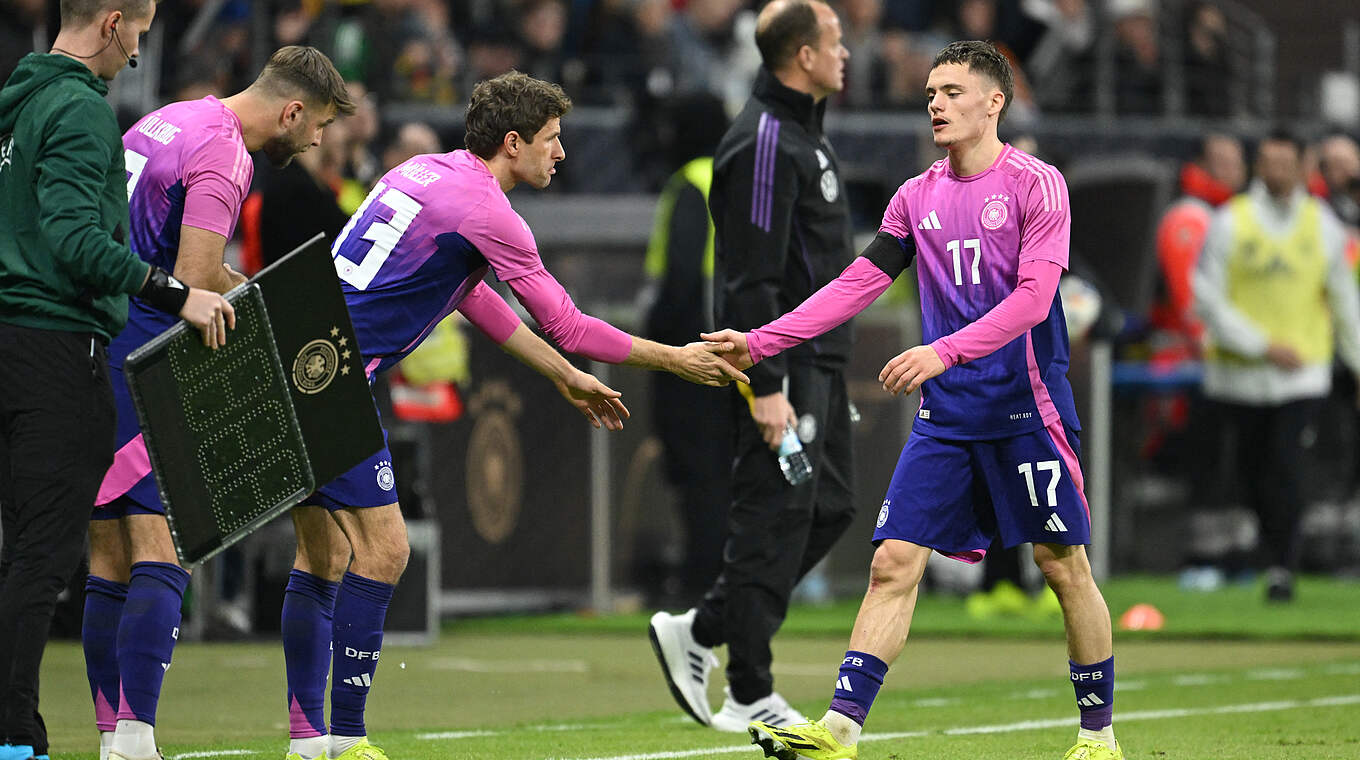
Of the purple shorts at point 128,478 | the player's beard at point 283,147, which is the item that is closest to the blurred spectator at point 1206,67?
the player's beard at point 283,147

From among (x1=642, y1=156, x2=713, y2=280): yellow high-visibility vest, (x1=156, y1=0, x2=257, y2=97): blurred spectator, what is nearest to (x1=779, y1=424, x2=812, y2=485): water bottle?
(x1=642, y1=156, x2=713, y2=280): yellow high-visibility vest

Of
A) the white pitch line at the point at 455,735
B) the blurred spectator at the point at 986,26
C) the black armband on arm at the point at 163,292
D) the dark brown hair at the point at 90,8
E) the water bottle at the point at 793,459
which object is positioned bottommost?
the white pitch line at the point at 455,735

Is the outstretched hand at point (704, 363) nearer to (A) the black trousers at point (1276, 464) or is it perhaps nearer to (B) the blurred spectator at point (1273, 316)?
(A) the black trousers at point (1276, 464)

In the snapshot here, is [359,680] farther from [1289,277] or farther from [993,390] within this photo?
[1289,277]

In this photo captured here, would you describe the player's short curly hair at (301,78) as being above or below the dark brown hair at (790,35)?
below

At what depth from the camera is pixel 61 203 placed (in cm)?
534

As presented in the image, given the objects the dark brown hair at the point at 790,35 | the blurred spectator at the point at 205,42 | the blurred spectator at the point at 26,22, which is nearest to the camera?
the dark brown hair at the point at 790,35

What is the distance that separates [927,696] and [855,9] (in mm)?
10515

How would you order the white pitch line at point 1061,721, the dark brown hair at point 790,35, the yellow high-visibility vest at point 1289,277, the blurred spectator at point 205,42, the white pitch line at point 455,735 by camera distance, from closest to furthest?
1. the white pitch line at point 1061,721
2. the white pitch line at point 455,735
3. the dark brown hair at point 790,35
4. the yellow high-visibility vest at point 1289,277
5. the blurred spectator at point 205,42

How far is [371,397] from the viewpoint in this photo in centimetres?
593

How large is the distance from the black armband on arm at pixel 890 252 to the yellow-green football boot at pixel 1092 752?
150 centimetres

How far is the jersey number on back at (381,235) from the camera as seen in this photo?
19.9 feet

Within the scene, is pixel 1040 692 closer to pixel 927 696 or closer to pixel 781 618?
pixel 927 696

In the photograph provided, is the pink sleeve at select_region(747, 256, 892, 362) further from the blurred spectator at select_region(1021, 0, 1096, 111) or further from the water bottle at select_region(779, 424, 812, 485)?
the blurred spectator at select_region(1021, 0, 1096, 111)
